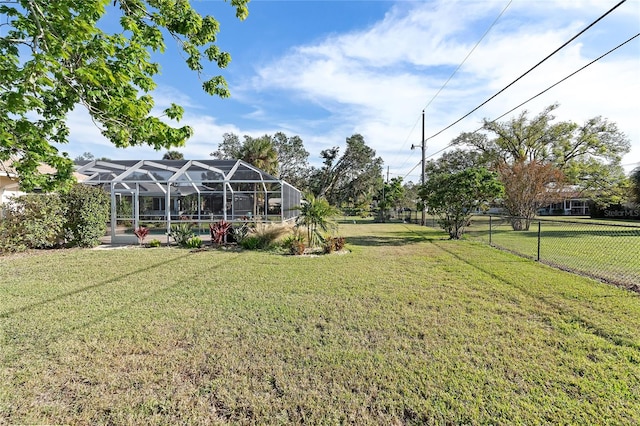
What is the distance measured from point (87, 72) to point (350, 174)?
4053cm

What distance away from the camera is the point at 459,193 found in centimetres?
1309

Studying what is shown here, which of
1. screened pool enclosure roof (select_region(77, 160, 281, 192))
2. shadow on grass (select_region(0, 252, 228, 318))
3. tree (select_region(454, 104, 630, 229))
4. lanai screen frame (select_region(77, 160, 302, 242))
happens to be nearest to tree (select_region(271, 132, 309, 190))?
lanai screen frame (select_region(77, 160, 302, 242))

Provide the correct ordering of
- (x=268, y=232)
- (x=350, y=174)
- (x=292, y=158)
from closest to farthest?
(x=268, y=232)
(x=292, y=158)
(x=350, y=174)

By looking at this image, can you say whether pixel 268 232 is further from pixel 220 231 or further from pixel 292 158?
pixel 292 158

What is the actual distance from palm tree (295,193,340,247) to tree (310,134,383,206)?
97.7 feet

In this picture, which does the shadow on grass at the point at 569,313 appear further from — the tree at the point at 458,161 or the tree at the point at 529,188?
the tree at the point at 458,161

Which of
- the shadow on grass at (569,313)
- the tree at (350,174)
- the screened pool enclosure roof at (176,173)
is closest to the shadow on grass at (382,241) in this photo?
the screened pool enclosure roof at (176,173)

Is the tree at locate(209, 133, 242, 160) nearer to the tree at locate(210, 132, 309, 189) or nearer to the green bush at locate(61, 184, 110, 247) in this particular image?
the tree at locate(210, 132, 309, 189)

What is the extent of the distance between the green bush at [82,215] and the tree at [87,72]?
7.26 metres

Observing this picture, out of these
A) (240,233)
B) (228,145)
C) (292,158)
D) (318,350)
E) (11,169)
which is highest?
(228,145)

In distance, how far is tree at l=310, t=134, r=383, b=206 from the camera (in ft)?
135

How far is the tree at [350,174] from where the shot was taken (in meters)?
41.1

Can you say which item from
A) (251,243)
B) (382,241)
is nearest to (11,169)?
(251,243)

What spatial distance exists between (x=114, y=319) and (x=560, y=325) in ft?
20.1
